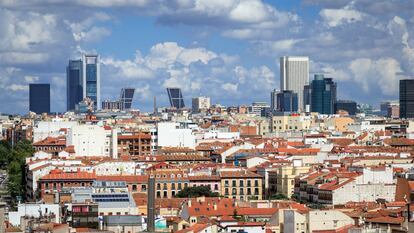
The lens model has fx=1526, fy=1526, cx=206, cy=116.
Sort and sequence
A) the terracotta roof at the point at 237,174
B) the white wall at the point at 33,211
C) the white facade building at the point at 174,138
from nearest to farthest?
the white wall at the point at 33,211 → the terracotta roof at the point at 237,174 → the white facade building at the point at 174,138

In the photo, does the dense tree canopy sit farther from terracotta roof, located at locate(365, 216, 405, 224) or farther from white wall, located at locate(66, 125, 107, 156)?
terracotta roof, located at locate(365, 216, 405, 224)

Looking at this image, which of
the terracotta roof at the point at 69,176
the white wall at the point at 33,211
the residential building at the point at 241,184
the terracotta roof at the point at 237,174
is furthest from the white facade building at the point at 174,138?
the white wall at the point at 33,211

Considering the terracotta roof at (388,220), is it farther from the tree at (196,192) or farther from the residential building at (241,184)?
the residential building at (241,184)

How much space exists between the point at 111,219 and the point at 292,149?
6769cm

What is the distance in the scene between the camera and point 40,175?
90.9m

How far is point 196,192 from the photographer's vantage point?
8725 centimetres

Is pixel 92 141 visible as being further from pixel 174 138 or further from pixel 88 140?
pixel 174 138

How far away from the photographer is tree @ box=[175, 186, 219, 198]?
3396 inches

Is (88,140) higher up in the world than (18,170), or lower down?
higher up

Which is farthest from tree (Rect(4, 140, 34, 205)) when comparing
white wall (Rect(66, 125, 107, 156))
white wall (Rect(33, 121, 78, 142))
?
white wall (Rect(33, 121, 78, 142))

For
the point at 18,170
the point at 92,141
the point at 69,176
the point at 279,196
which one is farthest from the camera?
the point at 92,141

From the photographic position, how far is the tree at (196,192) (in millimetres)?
86269

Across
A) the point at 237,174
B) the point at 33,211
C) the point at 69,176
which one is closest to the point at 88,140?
the point at 237,174

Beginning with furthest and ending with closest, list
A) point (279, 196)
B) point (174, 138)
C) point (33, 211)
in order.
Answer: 1. point (174, 138)
2. point (279, 196)
3. point (33, 211)
